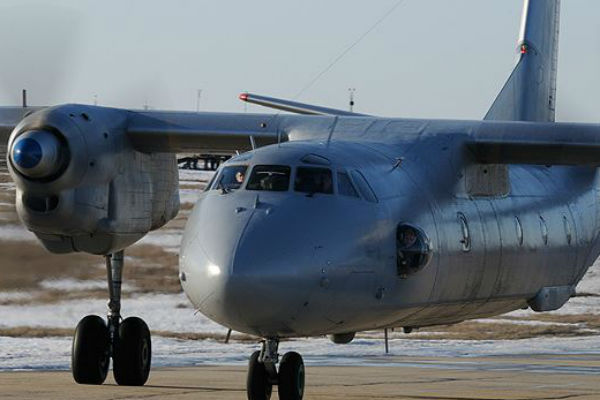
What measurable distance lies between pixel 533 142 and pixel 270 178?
5384 millimetres

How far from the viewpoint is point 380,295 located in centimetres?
1608

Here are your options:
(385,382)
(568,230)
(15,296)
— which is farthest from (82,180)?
(15,296)

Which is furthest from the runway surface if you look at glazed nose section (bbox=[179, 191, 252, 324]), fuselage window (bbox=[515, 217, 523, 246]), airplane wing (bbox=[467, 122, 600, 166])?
glazed nose section (bbox=[179, 191, 252, 324])

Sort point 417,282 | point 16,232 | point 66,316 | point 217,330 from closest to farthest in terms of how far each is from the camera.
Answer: point 417,282
point 16,232
point 66,316
point 217,330

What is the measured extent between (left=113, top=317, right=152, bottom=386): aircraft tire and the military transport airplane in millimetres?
32

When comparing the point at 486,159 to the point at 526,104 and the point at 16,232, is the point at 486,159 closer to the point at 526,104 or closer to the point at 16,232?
the point at 526,104

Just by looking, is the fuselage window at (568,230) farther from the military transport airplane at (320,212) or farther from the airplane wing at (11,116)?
the airplane wing at (11,116)

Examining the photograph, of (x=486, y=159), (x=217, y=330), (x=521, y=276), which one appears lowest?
(x=217, y=330)

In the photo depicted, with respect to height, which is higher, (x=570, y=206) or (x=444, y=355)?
(x=570, y=206)

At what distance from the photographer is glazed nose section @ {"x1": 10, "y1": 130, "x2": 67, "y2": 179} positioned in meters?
19.2

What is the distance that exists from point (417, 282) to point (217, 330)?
17.9 meters

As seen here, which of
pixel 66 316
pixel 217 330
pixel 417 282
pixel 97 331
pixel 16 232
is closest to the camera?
pixel 417 282

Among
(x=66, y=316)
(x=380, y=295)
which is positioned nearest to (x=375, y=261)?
(x=380, y=295)

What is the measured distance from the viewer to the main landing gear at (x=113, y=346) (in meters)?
22.2
